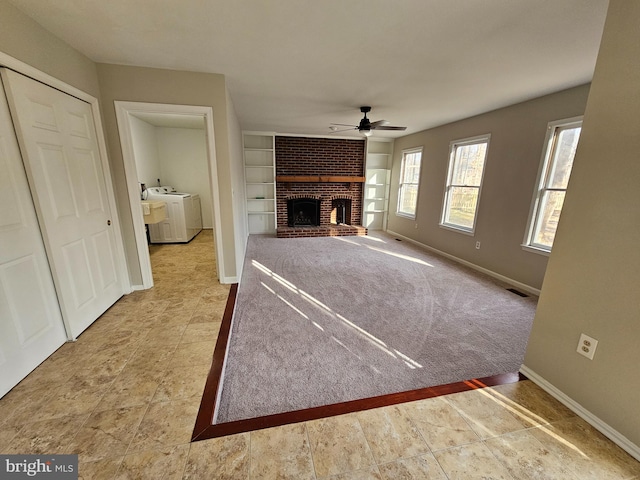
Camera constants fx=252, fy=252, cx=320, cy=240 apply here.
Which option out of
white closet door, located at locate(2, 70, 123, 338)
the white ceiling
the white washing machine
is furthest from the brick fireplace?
white closet door, located at locate(2, 70, 123, 338)

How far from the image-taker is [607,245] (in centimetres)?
131

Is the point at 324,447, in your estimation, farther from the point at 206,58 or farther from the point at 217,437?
the point at 206,58

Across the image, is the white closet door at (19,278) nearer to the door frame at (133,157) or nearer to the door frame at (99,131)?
the door frame at (99,131)

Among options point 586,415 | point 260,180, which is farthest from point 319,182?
point 586,415

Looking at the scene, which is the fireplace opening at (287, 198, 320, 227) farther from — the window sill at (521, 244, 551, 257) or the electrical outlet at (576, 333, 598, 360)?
the electrical outlet at (576, 333, 598, 360)

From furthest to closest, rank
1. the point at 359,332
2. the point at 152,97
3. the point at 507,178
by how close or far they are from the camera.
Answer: the point at 507,178 → the point at 152,97 → the point at 359,332

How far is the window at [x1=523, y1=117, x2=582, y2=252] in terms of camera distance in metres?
2.86

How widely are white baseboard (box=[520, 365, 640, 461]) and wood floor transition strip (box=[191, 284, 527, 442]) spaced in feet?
0.22

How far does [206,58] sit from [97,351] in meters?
2.54

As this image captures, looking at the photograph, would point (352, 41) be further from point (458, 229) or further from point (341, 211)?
point (341, 211)

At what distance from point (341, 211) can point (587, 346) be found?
5551mm

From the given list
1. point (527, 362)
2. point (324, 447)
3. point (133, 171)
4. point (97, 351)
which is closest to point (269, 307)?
point (97, 351)

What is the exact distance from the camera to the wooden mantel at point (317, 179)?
5963 millimetres

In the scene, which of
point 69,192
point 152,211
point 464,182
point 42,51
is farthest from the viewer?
point 464,182
